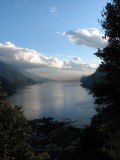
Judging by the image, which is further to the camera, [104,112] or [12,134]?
[104,112]

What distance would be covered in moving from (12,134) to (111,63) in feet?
27.3

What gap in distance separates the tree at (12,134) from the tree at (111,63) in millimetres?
6034

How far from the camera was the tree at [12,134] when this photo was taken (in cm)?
1720

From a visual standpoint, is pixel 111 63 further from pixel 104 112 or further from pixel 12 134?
→ pixel 12 134

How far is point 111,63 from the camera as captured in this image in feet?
67.6

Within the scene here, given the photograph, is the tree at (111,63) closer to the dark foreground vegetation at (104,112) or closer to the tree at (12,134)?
the dark foreground vegetation at (104,112)

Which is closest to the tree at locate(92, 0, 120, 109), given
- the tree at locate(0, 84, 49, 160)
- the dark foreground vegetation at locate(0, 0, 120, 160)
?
the dark foreground vegetation at locate(0, 0, 120, 160)

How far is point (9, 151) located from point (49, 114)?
457 ft

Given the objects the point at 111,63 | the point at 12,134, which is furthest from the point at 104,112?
the point at 12,134

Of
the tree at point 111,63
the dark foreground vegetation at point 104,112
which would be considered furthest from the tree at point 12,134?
the tree at point 111,63

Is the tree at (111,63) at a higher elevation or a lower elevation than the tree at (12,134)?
higher

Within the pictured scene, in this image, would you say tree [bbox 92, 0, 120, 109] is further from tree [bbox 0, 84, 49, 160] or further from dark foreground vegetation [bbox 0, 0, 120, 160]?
tree [bbox 0, 84, 49, 160]

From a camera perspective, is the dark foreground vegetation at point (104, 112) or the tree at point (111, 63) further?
the tree at point (111, 63)

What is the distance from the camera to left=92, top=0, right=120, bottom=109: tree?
2023 cm
